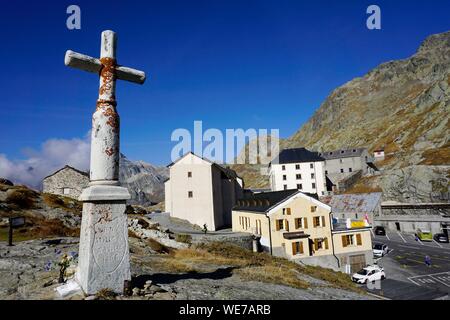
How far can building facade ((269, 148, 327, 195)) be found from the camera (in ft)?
293

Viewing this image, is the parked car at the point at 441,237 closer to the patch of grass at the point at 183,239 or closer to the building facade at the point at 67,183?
the patch of grass at the point at 183,239

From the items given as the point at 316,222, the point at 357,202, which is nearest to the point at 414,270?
the point at 316,222

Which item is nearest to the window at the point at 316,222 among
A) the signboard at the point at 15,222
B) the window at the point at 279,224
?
the window at the point at 279,224

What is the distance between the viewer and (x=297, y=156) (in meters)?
93.2

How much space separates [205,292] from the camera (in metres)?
9.60

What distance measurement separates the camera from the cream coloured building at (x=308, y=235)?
36.0 metres

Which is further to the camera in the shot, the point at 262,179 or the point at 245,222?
the point at 262,179

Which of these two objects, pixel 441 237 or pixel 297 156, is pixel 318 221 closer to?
pixel 441 237

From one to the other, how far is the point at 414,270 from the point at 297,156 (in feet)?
194

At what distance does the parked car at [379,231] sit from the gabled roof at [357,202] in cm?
396

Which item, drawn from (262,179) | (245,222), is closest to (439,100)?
(262,179)

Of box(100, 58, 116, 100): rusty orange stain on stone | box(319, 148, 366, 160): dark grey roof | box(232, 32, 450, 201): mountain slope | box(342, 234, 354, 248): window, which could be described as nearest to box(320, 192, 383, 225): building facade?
box(232, 32, 450, 201): mountain slope
